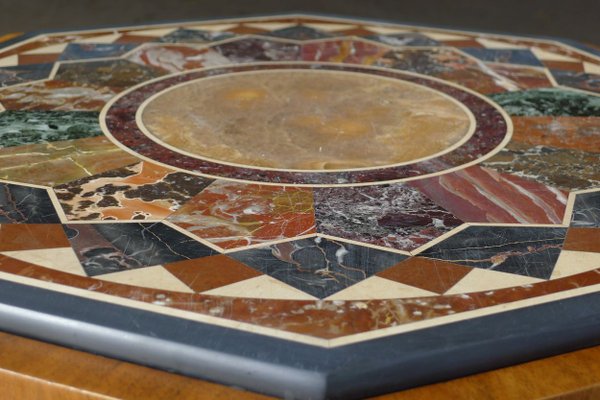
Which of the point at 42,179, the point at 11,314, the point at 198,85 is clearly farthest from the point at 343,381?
the point at 198,85

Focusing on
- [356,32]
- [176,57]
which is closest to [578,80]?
[356,32]

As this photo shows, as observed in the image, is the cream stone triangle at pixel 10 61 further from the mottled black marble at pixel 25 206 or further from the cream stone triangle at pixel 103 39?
the mottled black marble at pixel 25 206

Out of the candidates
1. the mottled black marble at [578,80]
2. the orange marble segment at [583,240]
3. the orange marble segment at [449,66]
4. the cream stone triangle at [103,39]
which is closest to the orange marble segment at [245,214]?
the orange marble segment at [583,240]

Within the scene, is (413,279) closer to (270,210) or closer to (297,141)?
(270,210)

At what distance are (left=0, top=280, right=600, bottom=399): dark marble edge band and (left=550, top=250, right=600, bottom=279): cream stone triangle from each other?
14 centimetres

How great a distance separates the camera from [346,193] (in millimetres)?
1978

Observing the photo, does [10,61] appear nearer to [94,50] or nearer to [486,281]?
[94,50]

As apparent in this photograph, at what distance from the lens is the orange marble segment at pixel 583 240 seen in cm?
173

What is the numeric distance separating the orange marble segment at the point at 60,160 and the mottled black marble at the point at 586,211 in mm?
1064

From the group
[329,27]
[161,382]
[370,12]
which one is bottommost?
[370,12]

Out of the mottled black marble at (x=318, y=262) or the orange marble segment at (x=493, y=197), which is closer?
the mottled black marble at (x=318, y=262)

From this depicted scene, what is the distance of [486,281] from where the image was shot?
1566 millimetres

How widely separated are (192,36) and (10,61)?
2.47 ft

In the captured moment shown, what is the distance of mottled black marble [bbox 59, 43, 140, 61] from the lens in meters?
3.17
